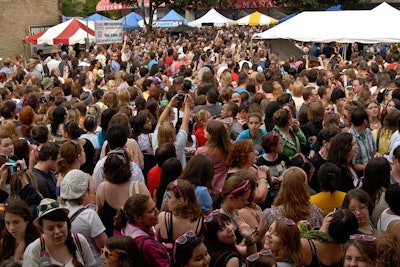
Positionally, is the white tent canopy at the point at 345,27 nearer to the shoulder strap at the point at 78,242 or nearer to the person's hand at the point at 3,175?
the person's hand at the point at 3,175

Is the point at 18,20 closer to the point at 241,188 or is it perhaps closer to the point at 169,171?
the point at 169,171

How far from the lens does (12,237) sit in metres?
4.13

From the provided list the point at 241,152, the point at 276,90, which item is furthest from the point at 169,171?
the point at 276,90

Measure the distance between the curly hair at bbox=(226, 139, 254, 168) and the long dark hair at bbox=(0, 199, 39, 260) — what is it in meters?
2.09

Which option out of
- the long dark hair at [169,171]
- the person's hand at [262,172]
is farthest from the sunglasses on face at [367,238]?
the long dark hair at [169,171]

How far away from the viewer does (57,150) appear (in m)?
5.57

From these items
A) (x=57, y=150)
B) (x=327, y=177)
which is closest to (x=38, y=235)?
(x=57, y=150)

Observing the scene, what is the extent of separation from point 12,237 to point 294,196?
→ 2.23 metres

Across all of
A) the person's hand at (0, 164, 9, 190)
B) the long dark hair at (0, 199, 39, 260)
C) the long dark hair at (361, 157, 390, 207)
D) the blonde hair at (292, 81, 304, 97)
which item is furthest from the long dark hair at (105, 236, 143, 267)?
the blonde hair at (292, 81, 304, 97)

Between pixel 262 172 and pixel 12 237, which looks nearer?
pixel 12 237

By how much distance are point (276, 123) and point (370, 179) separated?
188cm

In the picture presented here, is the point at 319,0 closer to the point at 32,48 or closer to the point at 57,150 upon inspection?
the point at 32,48

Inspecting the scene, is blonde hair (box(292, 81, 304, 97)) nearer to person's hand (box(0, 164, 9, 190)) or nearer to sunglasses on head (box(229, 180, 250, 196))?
sunglasses on head (box(229, 180, 250, 196))

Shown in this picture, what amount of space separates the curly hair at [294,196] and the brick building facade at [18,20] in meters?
22.6
